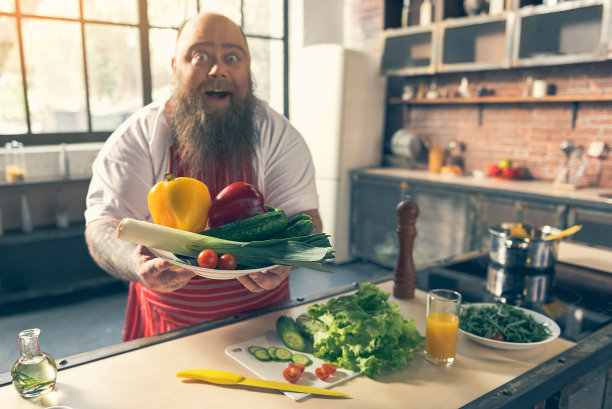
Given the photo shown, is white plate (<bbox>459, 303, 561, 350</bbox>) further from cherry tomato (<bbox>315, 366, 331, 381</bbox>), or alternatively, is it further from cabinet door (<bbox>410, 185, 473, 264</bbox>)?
cabinet door (<bbox>410, 185, 473, 264</bbox>)

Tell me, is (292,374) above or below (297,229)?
below

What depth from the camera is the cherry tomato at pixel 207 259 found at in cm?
94

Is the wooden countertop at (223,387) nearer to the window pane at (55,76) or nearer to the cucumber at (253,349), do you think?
the cucumber at (253,349)

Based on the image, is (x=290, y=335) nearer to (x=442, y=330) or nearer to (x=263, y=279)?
(x=263, y=279)

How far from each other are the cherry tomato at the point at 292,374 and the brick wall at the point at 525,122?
3289 millimetres

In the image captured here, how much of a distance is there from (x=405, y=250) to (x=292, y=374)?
1.82 ft

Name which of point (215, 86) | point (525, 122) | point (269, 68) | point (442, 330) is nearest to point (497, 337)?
point (442, 330)

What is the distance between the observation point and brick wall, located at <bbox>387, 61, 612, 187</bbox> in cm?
345

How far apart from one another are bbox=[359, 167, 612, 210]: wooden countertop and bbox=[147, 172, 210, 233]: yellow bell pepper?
104 inches

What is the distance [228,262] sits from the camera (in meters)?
0.95

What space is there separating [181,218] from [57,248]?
323 cm

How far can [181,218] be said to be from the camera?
108 centimetres

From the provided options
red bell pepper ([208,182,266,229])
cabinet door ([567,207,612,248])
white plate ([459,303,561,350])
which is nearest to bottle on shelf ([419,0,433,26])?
cabinet door ([567,207,612,248])

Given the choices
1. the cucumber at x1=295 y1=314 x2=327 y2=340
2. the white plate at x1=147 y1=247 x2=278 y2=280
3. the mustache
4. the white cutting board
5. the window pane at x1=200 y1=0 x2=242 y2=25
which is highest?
the window pane at x1=200 y1=0 x2=242 y2=25
